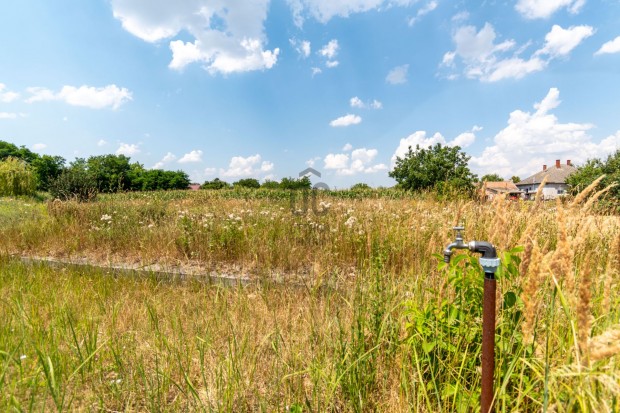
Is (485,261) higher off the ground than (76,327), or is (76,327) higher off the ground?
(485,261)

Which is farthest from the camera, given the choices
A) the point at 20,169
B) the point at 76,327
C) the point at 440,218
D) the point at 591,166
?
the point at 591,166

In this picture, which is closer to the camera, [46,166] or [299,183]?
[299,183]

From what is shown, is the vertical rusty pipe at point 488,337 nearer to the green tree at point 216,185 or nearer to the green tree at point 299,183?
the green tree at point 299,183

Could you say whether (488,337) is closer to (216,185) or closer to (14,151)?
(216,185)

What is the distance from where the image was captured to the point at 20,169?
67.2ft

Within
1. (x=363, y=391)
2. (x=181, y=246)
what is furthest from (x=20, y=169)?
(x=363, y=391)

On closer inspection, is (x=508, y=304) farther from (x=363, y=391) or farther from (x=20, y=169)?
(x=20, y=169)

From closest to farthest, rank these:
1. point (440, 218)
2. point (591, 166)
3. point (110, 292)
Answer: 1. point (110, 292)
2. point (440, 218)
3. point (591, 166)

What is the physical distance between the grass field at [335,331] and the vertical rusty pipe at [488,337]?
0.32ft

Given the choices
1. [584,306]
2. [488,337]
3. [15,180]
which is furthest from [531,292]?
[15,180]

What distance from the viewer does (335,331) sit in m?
2.18

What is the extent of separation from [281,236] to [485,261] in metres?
4.08

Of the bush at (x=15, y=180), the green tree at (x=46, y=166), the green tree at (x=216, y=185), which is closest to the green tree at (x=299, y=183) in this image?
the bush at (x=15, y=180)

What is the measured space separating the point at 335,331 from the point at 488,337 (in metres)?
1.22
